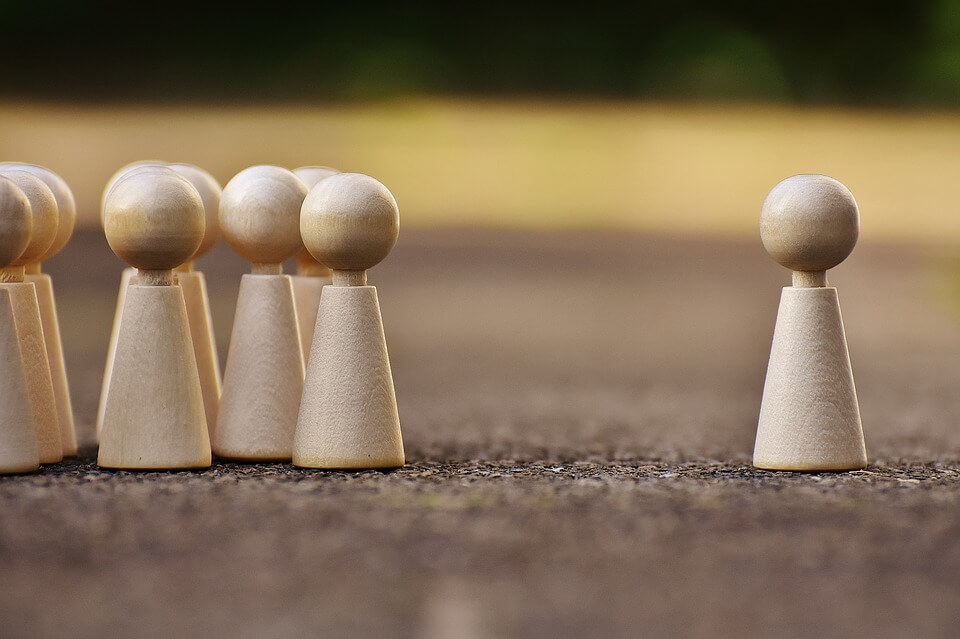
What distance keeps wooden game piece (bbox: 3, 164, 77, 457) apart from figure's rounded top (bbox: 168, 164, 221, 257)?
0.22ft

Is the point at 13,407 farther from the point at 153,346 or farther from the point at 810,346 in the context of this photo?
the point at 810,346

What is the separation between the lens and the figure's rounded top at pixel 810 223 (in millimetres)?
606

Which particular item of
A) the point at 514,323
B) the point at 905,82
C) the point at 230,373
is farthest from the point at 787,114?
the point at 230,373

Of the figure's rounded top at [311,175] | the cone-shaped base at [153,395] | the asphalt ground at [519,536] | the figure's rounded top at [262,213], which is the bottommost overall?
the asphalt ground at [519,536]

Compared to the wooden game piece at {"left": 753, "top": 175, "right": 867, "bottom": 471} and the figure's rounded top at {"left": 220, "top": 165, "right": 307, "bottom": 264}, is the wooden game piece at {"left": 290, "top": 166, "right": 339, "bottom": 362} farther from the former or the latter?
the wooden game piece at {"left": 753, "top": 175, "right": 867, "bottom": 471}

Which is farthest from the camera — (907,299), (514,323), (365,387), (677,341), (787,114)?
(787,114)

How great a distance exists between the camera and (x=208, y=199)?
705 mm

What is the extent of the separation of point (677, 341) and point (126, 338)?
3.61 feet

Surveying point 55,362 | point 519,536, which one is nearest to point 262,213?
point 55,362

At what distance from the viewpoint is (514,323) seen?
182cm

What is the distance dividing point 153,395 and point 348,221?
13 cm

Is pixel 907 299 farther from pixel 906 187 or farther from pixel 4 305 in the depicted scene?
pixel 4 305

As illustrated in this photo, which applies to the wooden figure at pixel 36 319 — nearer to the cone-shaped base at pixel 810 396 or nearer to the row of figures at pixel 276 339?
the row of figures at pixel 276 339

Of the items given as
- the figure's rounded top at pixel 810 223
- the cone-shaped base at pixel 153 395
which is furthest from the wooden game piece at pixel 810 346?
the cone-shaped base at pixel 153 395
